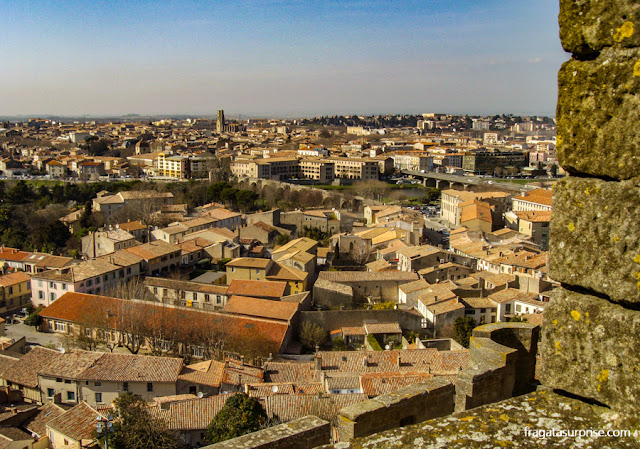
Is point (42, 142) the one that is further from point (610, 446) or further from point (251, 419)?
point (610, 446)

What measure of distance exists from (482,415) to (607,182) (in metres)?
0.76

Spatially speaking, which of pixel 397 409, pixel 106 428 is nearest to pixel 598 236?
pixel 397 409

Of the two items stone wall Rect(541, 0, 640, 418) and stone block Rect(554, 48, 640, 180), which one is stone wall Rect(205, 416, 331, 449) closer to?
stone wall Rect(541, 0, 640, 418)

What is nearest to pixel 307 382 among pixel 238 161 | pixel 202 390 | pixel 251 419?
pixel 202 390

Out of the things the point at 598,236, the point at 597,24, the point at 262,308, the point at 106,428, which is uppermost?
the point at 597,24

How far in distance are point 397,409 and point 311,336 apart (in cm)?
1279

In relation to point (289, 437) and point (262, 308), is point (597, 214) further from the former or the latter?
point (262, 308)

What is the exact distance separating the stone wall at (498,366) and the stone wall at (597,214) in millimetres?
868

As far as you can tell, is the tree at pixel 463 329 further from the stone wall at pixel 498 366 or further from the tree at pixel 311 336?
the stone wall at pixel 498 366

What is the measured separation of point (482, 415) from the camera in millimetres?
1710

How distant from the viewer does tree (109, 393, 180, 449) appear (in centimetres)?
803

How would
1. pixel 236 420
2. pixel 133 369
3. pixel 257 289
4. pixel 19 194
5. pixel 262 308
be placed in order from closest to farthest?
pixel 236 420 < pixel 133 369 < pixel 262 308 < pixel 257 289 < pixel 19 194

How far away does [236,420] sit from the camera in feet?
27.6

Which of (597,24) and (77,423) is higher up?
(597,24)
